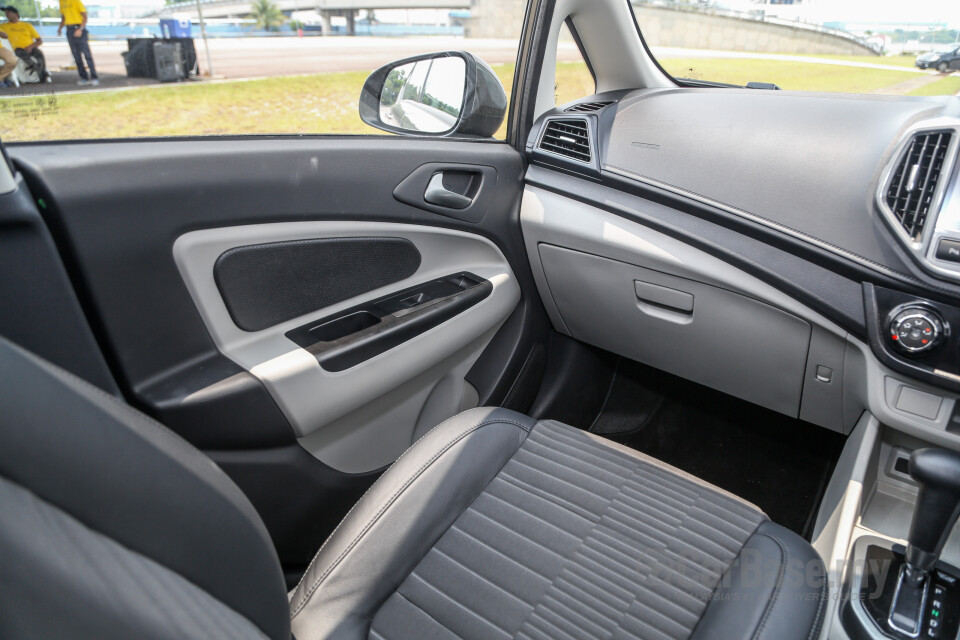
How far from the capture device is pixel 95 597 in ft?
1.72

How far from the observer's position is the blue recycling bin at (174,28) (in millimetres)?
1397

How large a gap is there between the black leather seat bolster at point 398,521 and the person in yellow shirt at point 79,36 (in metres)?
0.98

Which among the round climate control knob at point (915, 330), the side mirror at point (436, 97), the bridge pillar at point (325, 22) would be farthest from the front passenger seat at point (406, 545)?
the bridge pillar at point (325, 22)

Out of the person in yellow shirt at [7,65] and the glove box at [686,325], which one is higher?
the person in yellow shirt at [7,65]

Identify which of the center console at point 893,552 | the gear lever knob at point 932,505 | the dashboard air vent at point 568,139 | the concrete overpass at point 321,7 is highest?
the concrete overpass at point 321,7

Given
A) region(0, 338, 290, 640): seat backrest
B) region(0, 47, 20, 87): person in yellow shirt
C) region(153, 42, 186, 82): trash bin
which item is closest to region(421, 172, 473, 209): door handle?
region(153, 42, 186, 82): trash bin

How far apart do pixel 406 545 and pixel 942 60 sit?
4.90ft

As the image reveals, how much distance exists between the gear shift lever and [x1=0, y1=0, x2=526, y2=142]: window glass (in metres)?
1.33

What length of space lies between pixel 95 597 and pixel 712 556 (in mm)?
1013

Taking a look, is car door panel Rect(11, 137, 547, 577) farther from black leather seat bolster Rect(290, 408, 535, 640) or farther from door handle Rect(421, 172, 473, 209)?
black leather seat bolster Rect(290, 408, 535, 640)

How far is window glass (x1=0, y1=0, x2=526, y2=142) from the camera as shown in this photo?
4.12ft

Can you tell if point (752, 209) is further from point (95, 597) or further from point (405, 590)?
point (95, 597)

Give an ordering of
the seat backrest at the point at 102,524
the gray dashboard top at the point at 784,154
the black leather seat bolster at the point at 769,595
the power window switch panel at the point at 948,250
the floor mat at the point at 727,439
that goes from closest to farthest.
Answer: the seat backrest at the point at 102,524 < the black leather seat bolster at the point at 769,595 < the power window switch panel at the point at 948,250 < the gray dashboard top at the point at 784,154 < the floor mat at the point at 727,439

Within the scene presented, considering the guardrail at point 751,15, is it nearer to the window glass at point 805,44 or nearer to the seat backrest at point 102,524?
the window glass at point 805,44
